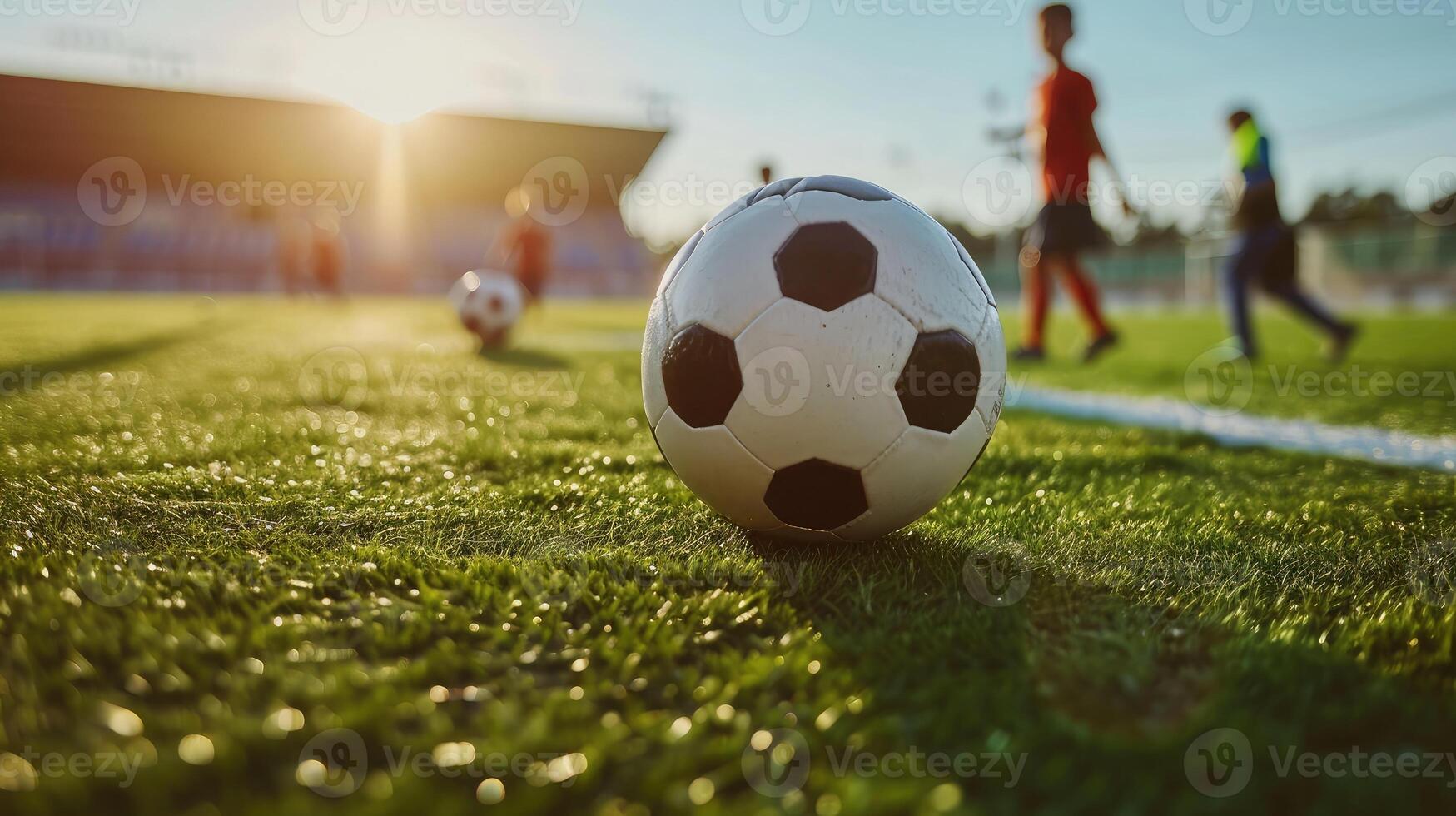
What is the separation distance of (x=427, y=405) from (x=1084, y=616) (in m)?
4.01

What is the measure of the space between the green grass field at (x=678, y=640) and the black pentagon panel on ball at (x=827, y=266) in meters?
0.66

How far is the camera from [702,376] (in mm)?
2027

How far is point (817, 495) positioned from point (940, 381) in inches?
16.0

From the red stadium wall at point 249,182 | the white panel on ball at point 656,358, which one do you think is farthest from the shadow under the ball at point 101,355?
the red stadium wall at point 249,182

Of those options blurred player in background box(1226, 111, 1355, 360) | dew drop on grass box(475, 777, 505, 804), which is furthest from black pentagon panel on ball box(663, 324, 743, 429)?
blurred player in background box(1226, 111, 1355, 360)

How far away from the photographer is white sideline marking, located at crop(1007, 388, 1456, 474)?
12.1 feet

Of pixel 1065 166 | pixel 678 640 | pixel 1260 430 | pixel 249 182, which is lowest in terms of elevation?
pixel 1260 430

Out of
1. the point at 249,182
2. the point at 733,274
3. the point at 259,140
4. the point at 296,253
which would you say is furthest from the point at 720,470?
the point at 259,140

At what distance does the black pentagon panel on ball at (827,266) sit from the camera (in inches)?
76.7

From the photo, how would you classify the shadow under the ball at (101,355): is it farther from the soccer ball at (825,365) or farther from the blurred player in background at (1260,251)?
the blurred player in background at (1260,251)

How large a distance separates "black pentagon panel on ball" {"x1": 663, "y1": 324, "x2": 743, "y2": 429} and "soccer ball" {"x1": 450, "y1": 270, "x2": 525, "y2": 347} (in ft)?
22.4

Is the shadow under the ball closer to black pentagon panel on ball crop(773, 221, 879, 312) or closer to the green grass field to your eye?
the green grass field

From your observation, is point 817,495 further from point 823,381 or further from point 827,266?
point 827,266

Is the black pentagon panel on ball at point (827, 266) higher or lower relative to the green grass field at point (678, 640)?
higher
